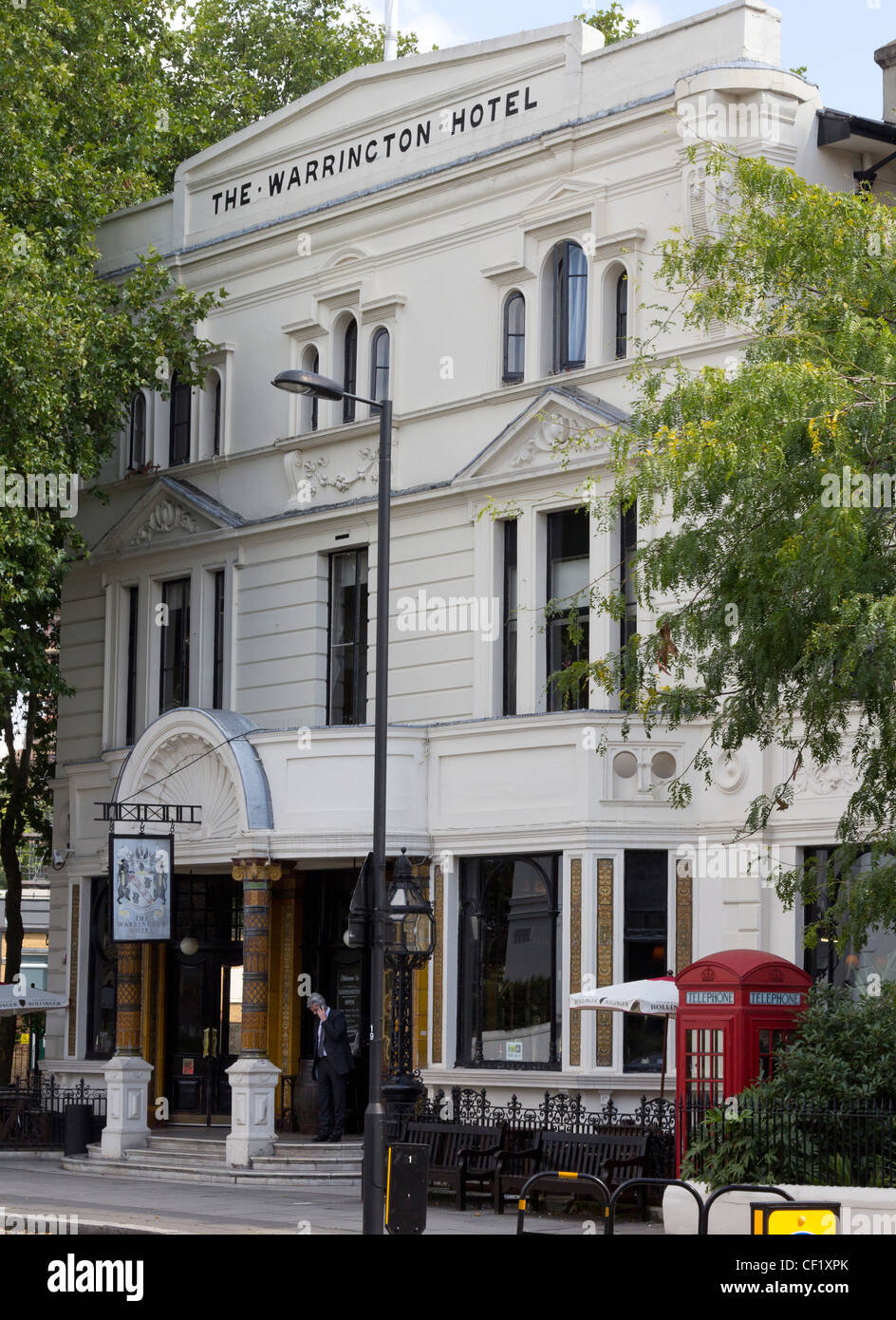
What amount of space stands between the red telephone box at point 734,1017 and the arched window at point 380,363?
39.0 feet

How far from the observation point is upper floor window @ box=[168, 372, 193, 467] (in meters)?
31.1

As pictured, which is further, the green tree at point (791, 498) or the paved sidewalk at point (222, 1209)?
the paved sidewalk at point (222, 1209)

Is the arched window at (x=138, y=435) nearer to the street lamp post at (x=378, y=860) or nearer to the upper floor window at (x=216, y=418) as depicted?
the upper floor window at (x=216, y=418)

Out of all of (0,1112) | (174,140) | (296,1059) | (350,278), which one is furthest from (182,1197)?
(174,140)

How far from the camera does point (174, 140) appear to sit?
35.3m

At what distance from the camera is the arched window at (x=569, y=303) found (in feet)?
84.8

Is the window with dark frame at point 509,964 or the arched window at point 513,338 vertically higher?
the arched window at point 513,338

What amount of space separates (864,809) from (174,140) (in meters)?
23.0

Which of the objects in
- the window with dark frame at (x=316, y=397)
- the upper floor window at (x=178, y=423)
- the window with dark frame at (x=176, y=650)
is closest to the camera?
the window with dark frame at (x=316, y=397)

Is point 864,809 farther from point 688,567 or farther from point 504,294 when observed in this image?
point 504,294
